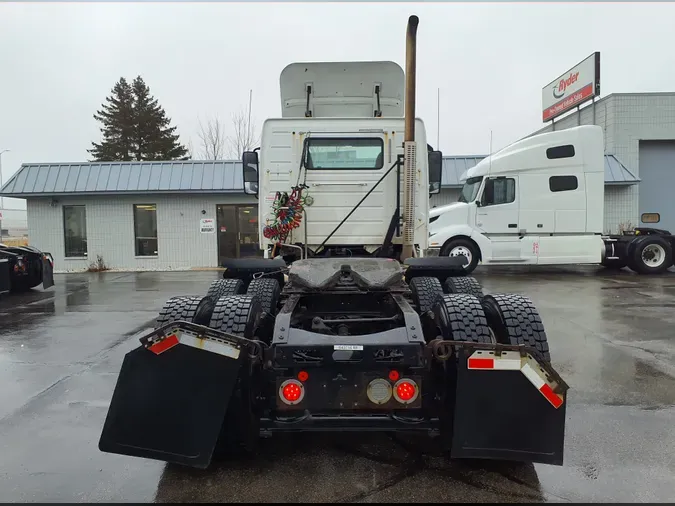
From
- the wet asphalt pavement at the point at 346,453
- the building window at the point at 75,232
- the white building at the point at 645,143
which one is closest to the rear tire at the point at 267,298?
the wet asphalt pavement at the point at 346,453

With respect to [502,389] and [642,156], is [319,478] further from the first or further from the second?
[642,156]

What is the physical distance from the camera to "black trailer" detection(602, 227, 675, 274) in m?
14.2

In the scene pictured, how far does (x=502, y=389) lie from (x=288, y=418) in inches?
47.8

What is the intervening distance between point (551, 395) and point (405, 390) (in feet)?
2.55

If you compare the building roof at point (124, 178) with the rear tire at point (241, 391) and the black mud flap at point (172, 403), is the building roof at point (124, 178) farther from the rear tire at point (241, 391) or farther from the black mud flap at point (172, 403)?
the black mud flap at point (172, 403)

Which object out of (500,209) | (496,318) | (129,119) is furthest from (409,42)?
(129,119)

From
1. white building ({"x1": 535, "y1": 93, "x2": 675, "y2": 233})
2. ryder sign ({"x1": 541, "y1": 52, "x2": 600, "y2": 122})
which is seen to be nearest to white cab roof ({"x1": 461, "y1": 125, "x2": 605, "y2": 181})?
white building ({"x1": 535, "y1": 93, "x2": 675, "y2": 233})

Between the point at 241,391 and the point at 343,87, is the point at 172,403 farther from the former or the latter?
the point at 343,87

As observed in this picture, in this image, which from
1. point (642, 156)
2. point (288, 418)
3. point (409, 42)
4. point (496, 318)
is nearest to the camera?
point (288, 418)

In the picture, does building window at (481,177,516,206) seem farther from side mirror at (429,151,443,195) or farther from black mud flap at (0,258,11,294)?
black mud flap at (0,258,11,294)

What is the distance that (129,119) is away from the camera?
124ft

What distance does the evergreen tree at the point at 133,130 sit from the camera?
3788cm

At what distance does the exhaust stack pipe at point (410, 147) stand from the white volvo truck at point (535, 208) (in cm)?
844

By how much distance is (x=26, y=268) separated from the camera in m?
11.8
